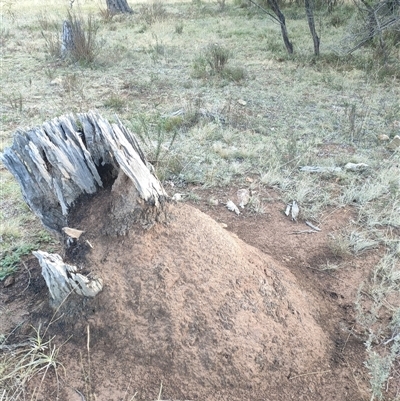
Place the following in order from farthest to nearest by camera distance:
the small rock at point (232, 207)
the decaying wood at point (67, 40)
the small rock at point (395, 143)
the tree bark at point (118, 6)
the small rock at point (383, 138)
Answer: the tree bark at point (118, 6) < the decaying wood at point (67, 40) < the small rock at point (383, 138) < the small rock at point (395, 143) < the small rock at point (232, 207)

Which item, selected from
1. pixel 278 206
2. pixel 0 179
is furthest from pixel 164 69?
pixel 278 206

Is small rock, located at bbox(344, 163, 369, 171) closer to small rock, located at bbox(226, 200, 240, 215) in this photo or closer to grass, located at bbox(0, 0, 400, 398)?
grass, located at bbox(0, 0, 400, 398)

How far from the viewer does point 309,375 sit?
84.9 inches

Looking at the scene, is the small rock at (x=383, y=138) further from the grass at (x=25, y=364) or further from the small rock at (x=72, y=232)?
the grass at (x=25, y=364)

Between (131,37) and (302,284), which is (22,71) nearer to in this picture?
(131,37)

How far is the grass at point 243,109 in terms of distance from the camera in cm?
344

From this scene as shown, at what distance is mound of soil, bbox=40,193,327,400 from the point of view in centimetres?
206

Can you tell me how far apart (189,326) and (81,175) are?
1.00 m

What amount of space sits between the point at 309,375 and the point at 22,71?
705cm

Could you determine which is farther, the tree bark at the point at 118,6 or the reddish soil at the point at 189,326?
the tree bark at the point at 118,6

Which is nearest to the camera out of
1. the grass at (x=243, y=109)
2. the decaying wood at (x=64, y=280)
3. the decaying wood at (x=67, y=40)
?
the decaying wood at (x=64, y=280)

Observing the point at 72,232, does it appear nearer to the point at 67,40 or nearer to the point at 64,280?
the point at 64,280

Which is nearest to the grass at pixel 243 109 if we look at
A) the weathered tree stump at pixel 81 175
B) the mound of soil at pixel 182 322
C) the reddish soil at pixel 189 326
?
the reddish soil at pixel 189 326

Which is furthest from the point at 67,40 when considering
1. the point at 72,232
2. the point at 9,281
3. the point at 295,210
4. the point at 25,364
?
the point at 25,364
